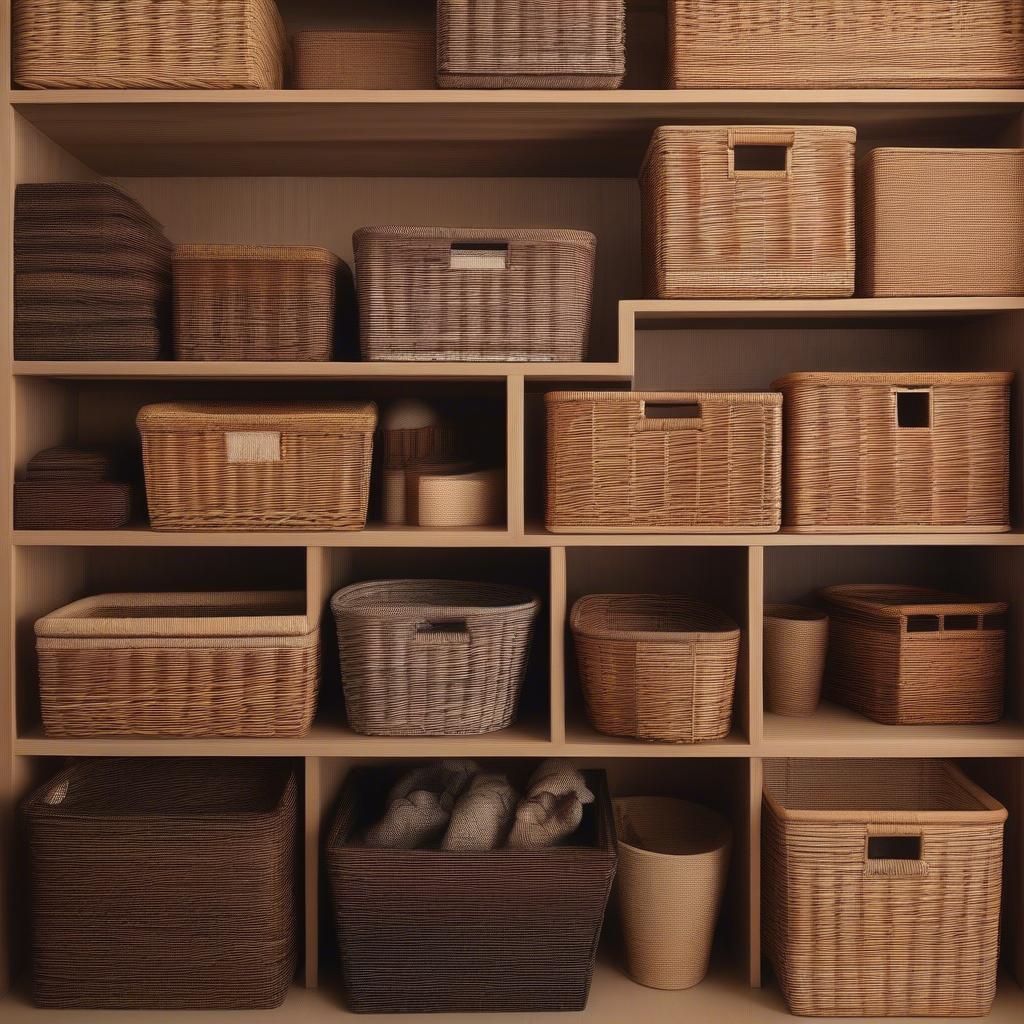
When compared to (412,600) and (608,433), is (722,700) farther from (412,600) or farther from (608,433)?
(412,600)

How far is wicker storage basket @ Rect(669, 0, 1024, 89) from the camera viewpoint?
5.89ft

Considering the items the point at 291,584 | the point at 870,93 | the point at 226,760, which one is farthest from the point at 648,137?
the point at 226,760

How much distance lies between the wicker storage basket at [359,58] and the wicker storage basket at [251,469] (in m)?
0.69

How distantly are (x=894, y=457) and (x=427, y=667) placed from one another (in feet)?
3.22

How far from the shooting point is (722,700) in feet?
5.96

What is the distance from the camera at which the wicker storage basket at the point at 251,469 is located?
71.5 inches

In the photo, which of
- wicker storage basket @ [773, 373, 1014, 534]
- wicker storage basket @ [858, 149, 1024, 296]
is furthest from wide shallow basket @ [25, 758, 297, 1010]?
wicker storage basket @ [858, 149, 1024, 296]

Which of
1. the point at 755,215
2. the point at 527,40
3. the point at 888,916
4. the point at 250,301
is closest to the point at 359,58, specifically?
the point at 527,40

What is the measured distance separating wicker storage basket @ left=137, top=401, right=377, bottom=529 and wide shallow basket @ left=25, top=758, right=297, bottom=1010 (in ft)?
1.82

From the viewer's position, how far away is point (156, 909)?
5.74 ft

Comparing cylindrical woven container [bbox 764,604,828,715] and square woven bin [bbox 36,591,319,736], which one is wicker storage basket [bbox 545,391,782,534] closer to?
cylindrical woven container [bbox 764,604,828,715]

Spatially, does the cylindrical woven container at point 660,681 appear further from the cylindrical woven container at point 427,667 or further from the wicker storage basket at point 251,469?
the wicker storage basket at point 251,469

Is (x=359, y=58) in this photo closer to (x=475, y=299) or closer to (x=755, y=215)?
(x=475, y=299)

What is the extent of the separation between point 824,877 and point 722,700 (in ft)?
1.18
